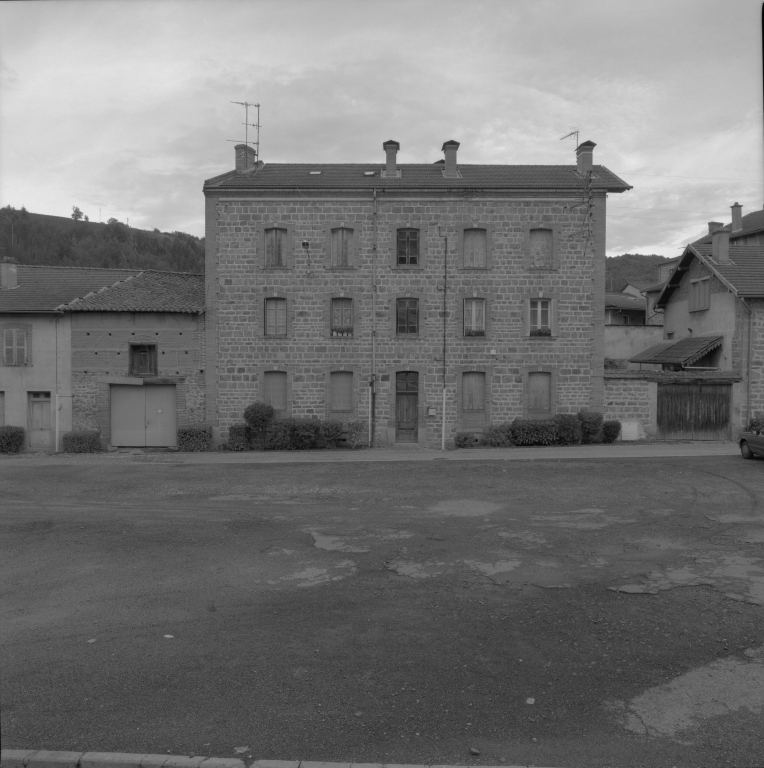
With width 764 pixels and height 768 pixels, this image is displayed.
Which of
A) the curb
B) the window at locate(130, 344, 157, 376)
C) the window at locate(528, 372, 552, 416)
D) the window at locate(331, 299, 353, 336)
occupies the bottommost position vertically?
the curb

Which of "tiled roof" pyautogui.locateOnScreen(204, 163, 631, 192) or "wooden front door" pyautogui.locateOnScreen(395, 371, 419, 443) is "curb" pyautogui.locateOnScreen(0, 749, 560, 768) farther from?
"tiled roof" pyautogui.locateOnScreen(204, 163, 631, 192)

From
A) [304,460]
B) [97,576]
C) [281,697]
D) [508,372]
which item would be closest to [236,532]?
[97,576]

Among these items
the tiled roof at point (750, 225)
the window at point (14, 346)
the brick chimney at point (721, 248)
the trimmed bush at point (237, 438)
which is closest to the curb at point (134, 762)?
the trimmed bush at point (237, 438)

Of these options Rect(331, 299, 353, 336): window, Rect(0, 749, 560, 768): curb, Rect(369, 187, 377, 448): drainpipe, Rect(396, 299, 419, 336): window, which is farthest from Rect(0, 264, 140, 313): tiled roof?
Rect(0, 749, 560, 768): curb

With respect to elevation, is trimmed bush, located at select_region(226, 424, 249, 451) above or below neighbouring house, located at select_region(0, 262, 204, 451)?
below

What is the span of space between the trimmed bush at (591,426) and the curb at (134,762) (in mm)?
20347

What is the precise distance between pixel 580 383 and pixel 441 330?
219 inches

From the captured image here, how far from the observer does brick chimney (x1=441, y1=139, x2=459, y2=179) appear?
2594 cm

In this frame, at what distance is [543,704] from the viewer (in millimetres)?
5781

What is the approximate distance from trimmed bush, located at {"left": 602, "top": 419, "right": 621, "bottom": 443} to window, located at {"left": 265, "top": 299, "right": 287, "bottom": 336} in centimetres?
1234

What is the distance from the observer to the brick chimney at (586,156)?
2559 centimetres

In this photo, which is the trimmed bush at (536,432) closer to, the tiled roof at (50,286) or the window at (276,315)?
the window at (276,315)

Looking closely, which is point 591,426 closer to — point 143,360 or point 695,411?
→ point 695,411

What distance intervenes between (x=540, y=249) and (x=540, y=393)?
17.6 ft
